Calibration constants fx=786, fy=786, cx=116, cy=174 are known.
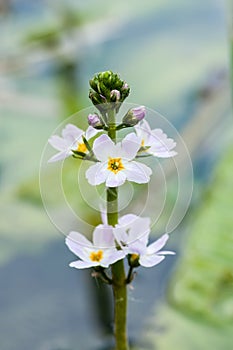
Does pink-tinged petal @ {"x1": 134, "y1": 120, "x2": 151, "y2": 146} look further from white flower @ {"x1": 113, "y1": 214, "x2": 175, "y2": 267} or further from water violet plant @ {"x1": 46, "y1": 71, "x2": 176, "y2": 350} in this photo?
white flower @ {"x1": 113, "y1": 214, "x2": 175, "y2": 267}

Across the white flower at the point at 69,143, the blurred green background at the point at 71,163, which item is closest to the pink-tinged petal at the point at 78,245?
the white flower at the point at 69,143

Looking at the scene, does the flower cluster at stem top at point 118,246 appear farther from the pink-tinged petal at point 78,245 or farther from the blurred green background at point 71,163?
the blurred green background at point 71,163

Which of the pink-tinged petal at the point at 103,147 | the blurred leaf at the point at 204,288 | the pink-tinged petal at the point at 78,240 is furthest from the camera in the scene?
the blurred leaf at the point at 204,288

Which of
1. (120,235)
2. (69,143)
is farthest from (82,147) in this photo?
(120,235)

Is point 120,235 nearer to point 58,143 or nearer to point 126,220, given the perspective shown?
point 126,220

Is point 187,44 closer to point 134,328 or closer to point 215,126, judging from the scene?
point 215,126

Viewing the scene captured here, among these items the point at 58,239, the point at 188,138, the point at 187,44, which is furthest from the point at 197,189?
the point at 187,44

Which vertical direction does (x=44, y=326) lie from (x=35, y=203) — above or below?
below

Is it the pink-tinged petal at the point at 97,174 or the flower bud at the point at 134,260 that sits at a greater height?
the pink-tinged petal at the point at 97,174
